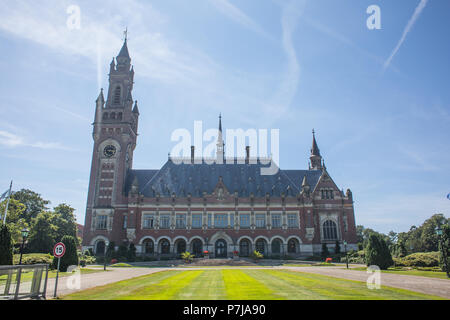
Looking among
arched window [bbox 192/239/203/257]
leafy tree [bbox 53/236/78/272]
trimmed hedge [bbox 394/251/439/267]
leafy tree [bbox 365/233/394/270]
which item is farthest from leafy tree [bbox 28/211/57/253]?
trimmed hedge [bbox 394/251/439/267]

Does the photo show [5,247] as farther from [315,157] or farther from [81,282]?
[315,157]

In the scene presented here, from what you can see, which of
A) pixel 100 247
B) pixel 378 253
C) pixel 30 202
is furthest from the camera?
pixel 30 202

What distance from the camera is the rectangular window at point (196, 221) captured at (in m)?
54.9

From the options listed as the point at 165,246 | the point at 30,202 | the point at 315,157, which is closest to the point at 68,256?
the point at 165,246

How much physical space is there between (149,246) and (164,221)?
517 cm

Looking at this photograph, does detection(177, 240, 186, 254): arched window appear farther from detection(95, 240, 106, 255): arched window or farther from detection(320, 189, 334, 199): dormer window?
detection(320, 189, 334, 199): dormer window

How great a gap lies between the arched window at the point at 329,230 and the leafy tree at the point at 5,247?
4967 centimetres

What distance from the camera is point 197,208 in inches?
2201

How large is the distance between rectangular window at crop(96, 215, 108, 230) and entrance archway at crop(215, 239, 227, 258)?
20.9 m

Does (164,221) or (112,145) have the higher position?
(112,145)
